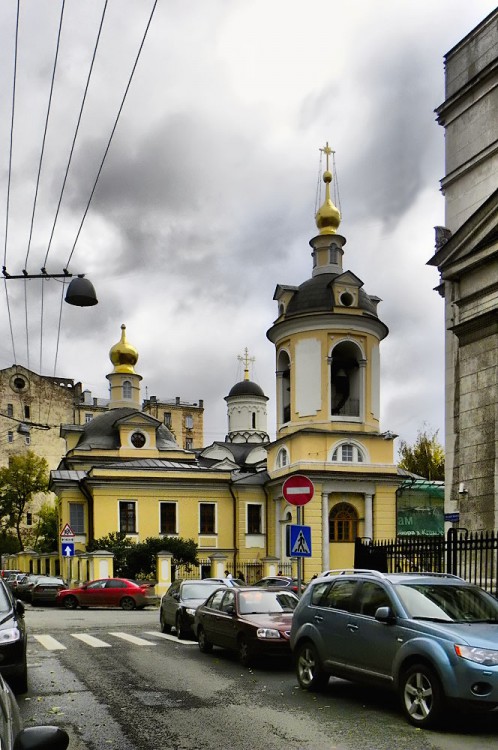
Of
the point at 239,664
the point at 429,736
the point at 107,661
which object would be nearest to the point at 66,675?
the point at 107,661

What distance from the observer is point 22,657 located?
35.8ft

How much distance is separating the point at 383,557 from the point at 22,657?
33.0 ft

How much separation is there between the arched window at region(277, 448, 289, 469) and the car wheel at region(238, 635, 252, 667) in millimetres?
32603

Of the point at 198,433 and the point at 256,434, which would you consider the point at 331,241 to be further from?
the point at 198,433

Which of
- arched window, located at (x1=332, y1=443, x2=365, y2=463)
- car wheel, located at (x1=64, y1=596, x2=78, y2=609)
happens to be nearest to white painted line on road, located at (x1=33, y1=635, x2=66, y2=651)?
car wheel, located at (x1=64, y1=596, x2=78, y2=609)

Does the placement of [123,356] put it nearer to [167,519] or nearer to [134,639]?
[167,519]

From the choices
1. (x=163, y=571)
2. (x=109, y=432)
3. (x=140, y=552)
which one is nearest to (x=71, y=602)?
(x=163, y=571)

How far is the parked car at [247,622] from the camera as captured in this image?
43.9 feet

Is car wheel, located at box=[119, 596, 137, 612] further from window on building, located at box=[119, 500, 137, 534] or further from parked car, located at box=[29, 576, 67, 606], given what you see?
window on building, located at box=[119, 500, 137, 534]

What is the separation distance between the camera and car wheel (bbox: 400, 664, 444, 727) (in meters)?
8.73

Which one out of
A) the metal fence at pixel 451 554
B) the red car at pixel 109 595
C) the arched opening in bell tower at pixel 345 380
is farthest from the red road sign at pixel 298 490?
the arched opening in bell tower at pixel 345 380

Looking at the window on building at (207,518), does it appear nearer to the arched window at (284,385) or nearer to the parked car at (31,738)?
the arched window at (284,385)

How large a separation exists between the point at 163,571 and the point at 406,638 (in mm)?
33195

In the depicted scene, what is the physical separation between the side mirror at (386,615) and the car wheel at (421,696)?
64cm
